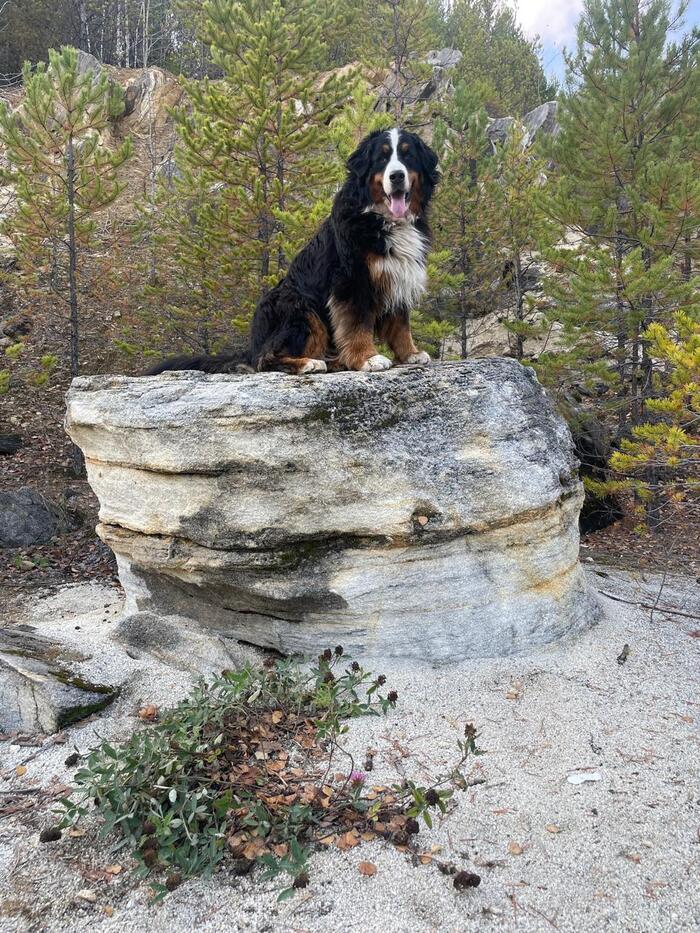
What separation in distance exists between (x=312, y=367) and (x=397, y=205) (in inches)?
48.5

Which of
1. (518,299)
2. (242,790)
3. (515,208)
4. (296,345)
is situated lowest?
(242,790)

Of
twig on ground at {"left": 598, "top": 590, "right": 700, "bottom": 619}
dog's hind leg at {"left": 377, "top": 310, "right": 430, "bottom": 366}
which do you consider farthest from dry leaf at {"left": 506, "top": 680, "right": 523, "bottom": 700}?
dog's hind leg at {"left": 377, "top": 310, "right": 430, "bottom": 366}

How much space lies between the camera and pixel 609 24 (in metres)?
9.03

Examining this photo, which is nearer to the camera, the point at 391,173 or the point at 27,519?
the point at 391,173

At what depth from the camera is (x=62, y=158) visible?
9.69 metres

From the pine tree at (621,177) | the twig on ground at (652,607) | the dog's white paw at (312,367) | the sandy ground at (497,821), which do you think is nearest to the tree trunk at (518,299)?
the pine tree at (621,177)

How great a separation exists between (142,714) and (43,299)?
34.6ft

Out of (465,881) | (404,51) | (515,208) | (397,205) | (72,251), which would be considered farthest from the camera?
(404,51)

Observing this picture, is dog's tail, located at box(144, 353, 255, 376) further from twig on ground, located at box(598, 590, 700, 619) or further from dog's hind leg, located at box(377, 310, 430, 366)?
twig on ground, located at box(598, 590, 700, 619)

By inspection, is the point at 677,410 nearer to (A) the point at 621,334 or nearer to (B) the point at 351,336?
(B) the point at 351,336

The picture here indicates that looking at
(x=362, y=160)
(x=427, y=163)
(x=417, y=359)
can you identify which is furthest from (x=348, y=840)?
(x=427, y=163)

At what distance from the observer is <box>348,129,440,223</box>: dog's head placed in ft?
Result: 13.1

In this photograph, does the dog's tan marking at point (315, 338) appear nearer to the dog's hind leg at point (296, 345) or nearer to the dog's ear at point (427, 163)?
the dog's hind leg at point (296, 345)

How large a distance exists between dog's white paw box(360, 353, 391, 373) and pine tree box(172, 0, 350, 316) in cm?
564
